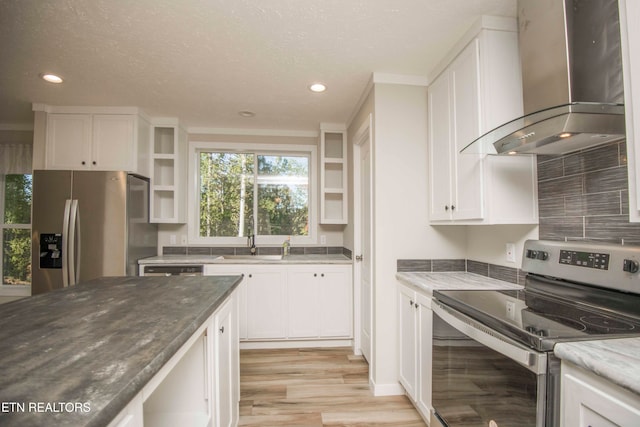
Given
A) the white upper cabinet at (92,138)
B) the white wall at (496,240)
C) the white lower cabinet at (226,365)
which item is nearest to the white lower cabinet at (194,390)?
the white lower cabinet at (226,365)

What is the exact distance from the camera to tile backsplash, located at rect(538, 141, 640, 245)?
127 centimetres

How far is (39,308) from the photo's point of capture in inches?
48.2

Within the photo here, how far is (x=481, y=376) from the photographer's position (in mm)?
1242

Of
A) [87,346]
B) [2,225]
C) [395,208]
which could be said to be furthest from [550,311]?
[2,225]

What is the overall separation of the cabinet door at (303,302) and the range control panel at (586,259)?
6.97 ft

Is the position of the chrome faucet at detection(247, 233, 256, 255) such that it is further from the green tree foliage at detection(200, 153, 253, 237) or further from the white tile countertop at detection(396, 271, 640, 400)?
the white tile countertop at detection(396, 271, 640, 400)

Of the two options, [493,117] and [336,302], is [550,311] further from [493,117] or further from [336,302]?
[336,302]

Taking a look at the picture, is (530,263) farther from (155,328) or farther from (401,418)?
(155,328)

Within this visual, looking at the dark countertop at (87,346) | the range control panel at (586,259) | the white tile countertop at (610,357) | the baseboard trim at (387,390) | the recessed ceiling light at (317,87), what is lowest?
the baseboard trim at (387,390)

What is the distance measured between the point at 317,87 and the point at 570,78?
1.74m

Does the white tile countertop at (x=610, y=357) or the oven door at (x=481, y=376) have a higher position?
the white tile countertop at (x=610, y=357)

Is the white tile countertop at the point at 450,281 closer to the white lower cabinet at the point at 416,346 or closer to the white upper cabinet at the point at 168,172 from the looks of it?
the white lower cabinet at the point at 416,346

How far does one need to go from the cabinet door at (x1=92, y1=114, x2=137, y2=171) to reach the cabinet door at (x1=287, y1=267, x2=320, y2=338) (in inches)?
78.8

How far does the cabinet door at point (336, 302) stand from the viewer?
10.2ft
